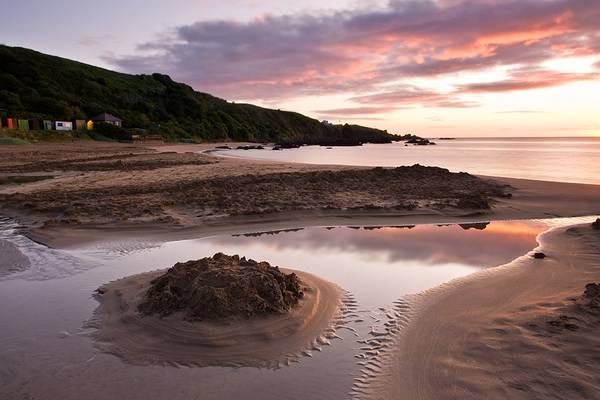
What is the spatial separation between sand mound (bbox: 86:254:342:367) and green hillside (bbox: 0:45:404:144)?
56.2 metres

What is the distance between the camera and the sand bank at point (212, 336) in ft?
13.5

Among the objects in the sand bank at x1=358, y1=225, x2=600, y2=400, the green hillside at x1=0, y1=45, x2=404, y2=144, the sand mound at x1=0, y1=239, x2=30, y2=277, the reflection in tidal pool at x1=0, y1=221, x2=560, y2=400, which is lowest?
the sand mound at x1=0, y1=239, x2=30, y2=277

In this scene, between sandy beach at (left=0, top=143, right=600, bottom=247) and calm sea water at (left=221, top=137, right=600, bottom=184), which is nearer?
sandy beach at (left=0, top=143, right=600, bottom=247)

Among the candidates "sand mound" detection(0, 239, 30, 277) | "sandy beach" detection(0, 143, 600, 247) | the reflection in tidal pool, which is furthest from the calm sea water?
"sand mound" detection(0, 239, 30, 277)

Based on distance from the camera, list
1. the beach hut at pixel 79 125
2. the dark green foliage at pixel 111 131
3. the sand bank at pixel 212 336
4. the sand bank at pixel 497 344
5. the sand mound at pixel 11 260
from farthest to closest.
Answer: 1. the dark green foliage at pixel 111 131
2. the beach hut at pixel 79 125
3. the sand mound at pixel 11 260
4. the sand bank at pixel 212 336
5. the sand bank at pixel 497 344

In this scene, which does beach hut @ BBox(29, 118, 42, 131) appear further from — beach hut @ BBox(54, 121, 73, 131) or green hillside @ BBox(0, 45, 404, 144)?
green hillside @ BBox(0, 45, 404, 144)

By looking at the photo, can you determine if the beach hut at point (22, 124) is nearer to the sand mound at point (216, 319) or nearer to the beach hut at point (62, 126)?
the beach hut at point (62, 126)

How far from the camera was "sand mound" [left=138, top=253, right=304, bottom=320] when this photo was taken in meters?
4.71

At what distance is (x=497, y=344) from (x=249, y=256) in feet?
15.4

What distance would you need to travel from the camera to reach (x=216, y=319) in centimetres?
461

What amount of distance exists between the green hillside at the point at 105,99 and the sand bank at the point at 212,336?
5644cm

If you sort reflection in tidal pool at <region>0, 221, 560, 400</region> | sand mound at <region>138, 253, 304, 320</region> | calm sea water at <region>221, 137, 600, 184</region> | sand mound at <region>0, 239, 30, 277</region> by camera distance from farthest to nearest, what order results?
A: calm sea water at <region>221, 137, 600, 184</region>
sand mound at <region>0, 239, 30, 277</region>
sand mound at <region>138, 253, 304, 320</region>
reflection in tidal pool at <region>0, 221, 560, 400</region>

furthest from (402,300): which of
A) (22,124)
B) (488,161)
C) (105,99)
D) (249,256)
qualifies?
(105,99)

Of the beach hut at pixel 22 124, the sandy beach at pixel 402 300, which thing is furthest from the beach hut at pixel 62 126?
the sandy beach at pixel 402 300
